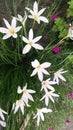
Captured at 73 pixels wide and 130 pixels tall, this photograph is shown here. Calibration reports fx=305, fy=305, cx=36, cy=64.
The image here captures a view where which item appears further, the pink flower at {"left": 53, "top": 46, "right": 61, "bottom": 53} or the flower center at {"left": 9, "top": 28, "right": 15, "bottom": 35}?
the pink flower at {"left": 53, "top": 46, "right": 61, "bottom": 53}

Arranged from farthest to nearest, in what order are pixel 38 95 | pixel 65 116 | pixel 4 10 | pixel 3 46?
1. pixel 65 116
2. pixel 4 10
3. pixel 38 95
4. pixel 3 46

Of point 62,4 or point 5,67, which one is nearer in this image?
point 5,67

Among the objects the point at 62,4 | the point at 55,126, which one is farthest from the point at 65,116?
the point at 62,4

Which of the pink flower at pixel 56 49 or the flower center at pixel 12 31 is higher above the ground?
the pink flower at pixel 56 49

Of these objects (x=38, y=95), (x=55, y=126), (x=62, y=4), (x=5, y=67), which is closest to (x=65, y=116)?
(x=55, y=126)

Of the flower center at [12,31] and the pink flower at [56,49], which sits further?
the pink flower at [56,49]

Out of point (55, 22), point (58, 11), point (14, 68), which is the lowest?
point (14, 68)

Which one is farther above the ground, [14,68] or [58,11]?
[58,11]

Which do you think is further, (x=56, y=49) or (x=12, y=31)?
(x=56, y=49)

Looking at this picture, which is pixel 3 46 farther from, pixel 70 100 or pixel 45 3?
pixel 70 100

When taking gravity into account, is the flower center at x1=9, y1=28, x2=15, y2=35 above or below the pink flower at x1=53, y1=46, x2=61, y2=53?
below

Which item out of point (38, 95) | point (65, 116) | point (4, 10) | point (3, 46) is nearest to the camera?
point (3, 46)
